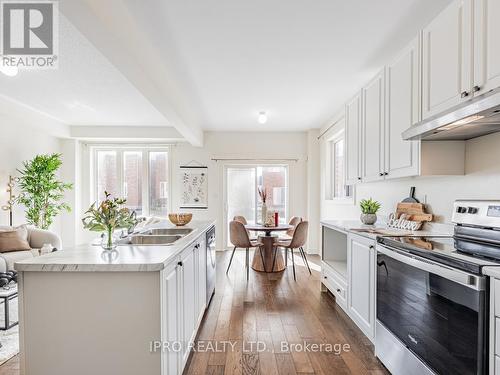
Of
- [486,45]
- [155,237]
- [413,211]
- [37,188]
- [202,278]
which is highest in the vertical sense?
[486,45]

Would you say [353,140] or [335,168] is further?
[335,168]

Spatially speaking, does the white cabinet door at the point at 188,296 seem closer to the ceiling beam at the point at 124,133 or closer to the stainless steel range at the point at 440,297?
the stainless steel range at the point at 440,297

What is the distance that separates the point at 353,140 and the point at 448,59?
1607 mm

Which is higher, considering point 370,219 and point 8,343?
point 370,219

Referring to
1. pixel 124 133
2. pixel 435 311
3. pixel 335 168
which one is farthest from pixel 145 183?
pixel 435 311

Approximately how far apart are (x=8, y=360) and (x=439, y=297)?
2.93m

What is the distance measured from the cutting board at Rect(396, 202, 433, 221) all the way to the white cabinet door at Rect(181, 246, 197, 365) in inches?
77.8

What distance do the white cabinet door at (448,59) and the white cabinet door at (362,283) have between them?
43.6 inches

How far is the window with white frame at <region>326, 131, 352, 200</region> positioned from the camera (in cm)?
521

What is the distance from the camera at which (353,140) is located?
3387mm

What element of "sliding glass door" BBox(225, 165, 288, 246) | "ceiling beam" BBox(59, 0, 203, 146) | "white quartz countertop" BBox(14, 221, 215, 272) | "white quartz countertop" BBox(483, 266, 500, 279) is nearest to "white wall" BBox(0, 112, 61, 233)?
"ceiling beam" BBox(59, 0, 203, 146)

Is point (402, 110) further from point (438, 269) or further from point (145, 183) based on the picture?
point (145, 183)

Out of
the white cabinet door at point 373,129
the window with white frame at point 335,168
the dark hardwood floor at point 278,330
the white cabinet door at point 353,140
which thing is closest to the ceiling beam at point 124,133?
the window with white frame at point 335,168

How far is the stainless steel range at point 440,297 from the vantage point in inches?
49.5
